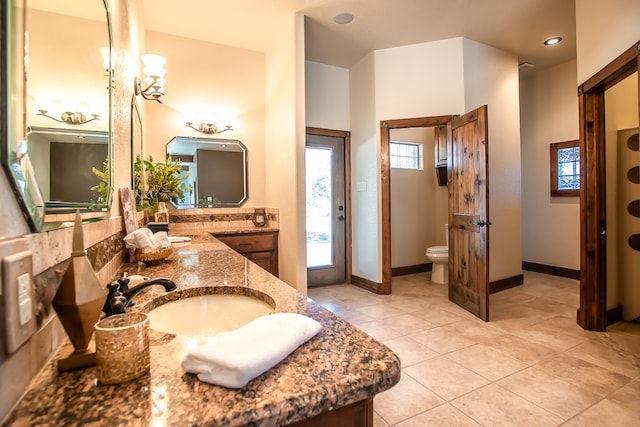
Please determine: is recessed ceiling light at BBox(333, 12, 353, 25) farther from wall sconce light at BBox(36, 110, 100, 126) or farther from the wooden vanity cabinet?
wall sconce light at BBox(36, 110, 100, 126)

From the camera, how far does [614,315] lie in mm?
2680

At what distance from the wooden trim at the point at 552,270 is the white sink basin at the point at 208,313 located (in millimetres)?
4874

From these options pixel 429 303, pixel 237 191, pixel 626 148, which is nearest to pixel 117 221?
pixel 237 191

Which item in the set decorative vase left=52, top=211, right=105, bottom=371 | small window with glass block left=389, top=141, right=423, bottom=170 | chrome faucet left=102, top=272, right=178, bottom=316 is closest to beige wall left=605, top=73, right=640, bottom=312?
small window with glass block left=389, top=141, right=423, bottom=170

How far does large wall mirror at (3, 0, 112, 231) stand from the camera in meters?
0.50

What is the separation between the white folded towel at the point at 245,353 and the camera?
0.47 meters

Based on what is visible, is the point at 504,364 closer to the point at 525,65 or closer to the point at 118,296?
the point at 118,296

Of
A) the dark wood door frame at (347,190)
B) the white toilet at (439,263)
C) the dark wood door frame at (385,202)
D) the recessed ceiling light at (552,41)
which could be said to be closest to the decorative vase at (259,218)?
the dark wood door frame at (347,190)

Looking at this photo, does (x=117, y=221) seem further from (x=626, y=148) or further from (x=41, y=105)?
(x=626, y=148)

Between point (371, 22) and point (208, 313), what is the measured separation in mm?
3283

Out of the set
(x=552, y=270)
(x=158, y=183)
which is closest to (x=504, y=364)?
(x=158, y=183)

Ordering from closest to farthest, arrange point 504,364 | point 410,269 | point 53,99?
point 53,99 < point 504,364 < point 410,269

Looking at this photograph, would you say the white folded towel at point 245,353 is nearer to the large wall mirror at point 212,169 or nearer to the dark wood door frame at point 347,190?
the large wall mirror at point 212,169

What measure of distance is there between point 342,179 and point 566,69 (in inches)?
134
